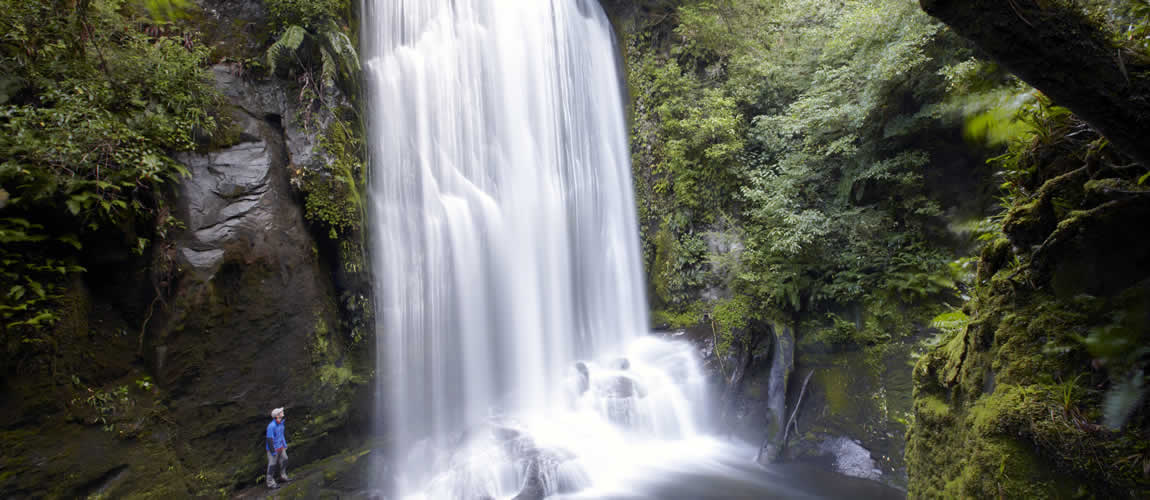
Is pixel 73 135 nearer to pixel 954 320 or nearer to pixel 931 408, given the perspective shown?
pixel 931 408

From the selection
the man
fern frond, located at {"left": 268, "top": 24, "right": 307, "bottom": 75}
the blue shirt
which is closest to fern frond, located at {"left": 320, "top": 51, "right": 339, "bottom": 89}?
fern frond, located at {"left": 268, "top": 24, "right": 307, "bottom": 75}

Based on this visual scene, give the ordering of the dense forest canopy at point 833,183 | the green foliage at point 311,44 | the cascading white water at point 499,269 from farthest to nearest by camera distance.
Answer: the cascading white water at point 499,269 → the green foliage at point 311,44 → the dense forest canopy at point 833,183

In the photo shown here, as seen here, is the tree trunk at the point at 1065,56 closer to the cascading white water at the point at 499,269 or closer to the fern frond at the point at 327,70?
the cascading white water at the point at 499,269

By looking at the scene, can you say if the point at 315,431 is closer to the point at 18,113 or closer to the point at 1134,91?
the point at 18,113

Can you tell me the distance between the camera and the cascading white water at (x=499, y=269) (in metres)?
7.29

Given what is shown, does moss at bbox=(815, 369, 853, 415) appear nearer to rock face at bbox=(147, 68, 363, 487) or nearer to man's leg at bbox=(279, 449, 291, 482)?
rock face at bbox=(147, 68, 363, 487)

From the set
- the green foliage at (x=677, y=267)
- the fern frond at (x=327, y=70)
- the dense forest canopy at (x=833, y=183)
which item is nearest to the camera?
the dense forest canopy at (x=833, y=183)

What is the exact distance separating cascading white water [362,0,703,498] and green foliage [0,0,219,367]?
2.74 metres

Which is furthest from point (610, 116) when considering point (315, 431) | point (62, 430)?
point (62, 430)

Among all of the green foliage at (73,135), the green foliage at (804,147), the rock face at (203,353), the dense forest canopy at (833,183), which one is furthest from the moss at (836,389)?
the green foliage at (73,135)

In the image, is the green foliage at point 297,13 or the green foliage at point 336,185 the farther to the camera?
the green foliage at point 297,13

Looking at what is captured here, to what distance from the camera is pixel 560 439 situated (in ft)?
25.2

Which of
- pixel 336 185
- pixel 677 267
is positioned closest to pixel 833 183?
pixel 677 267

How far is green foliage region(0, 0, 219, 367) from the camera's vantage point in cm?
429
